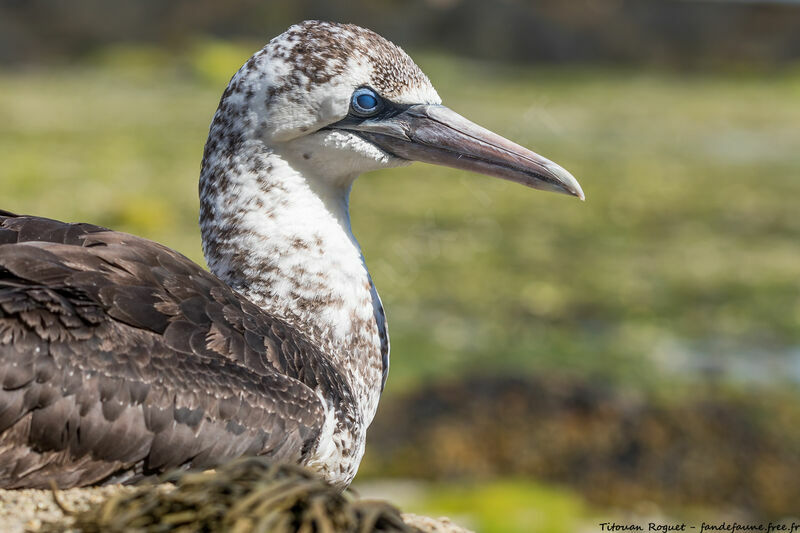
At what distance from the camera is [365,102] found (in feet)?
13.4

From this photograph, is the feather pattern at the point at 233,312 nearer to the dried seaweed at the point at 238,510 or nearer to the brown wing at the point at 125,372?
the brown wing at the point at 125,372

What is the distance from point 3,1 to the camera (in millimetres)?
29891

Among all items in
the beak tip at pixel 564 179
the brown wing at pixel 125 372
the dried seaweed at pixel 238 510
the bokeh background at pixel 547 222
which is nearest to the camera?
the dried seaweed at pixel 238 510

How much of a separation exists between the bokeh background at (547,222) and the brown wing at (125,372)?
439 cm

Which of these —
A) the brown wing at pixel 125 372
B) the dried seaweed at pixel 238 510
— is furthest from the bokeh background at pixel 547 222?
the dried seaweed at pixel 238 510

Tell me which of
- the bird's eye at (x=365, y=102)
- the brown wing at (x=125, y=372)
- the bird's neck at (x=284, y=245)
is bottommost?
the brown wing at (x=125, y=372)

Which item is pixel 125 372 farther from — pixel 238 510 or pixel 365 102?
pixel 365 102

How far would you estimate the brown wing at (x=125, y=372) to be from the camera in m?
3.19

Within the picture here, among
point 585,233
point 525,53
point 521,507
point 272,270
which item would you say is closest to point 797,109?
point 525,53

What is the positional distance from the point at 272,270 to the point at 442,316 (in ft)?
27.5

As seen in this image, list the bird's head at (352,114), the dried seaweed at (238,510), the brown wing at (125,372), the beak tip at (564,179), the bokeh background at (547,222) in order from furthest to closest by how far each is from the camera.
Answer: the bokeh background at (547,222) < the beak tip at (564,179) < the bird's head at (352,114) < the brown wing at (125,372) < the dried seaweed at (238,510)

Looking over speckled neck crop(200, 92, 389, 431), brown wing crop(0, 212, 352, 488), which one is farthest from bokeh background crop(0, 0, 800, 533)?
brown wing crop(0, 212, 352, 488)

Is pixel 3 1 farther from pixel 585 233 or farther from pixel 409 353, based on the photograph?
pixel 409 353

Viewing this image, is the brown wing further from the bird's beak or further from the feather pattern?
the bird's beak
